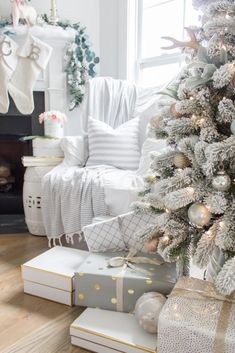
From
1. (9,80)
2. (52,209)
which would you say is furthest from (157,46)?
(52,209)

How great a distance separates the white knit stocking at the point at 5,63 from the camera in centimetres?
247

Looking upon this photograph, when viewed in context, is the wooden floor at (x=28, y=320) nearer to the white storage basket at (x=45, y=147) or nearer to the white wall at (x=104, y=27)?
the white storage basket at (x=45, y=147)

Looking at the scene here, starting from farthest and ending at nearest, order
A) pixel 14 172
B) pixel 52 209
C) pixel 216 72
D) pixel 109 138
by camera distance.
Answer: pixel 14 172
pixel 109 138
pixel 52 209
pixel 216 72

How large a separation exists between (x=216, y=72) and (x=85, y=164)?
1487 millimetres

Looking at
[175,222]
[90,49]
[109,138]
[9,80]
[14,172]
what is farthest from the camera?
[14,172]

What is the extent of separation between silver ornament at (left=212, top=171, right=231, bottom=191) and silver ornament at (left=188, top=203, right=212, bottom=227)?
77mm

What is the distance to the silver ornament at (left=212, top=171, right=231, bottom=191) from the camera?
98 cm

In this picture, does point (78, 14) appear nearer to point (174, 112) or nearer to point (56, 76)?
point (56, 76)

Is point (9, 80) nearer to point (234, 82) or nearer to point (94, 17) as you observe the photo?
point (94, 17)

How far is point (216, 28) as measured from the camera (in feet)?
3.32

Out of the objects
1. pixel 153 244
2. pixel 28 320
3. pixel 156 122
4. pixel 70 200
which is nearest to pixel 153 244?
pixel 153 244

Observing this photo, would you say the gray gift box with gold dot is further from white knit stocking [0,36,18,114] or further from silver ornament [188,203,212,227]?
white knit stocking [0,36,18,114]

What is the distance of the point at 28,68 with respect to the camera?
8.17 feet

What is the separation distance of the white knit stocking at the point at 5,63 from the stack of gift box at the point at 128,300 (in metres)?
1.35
